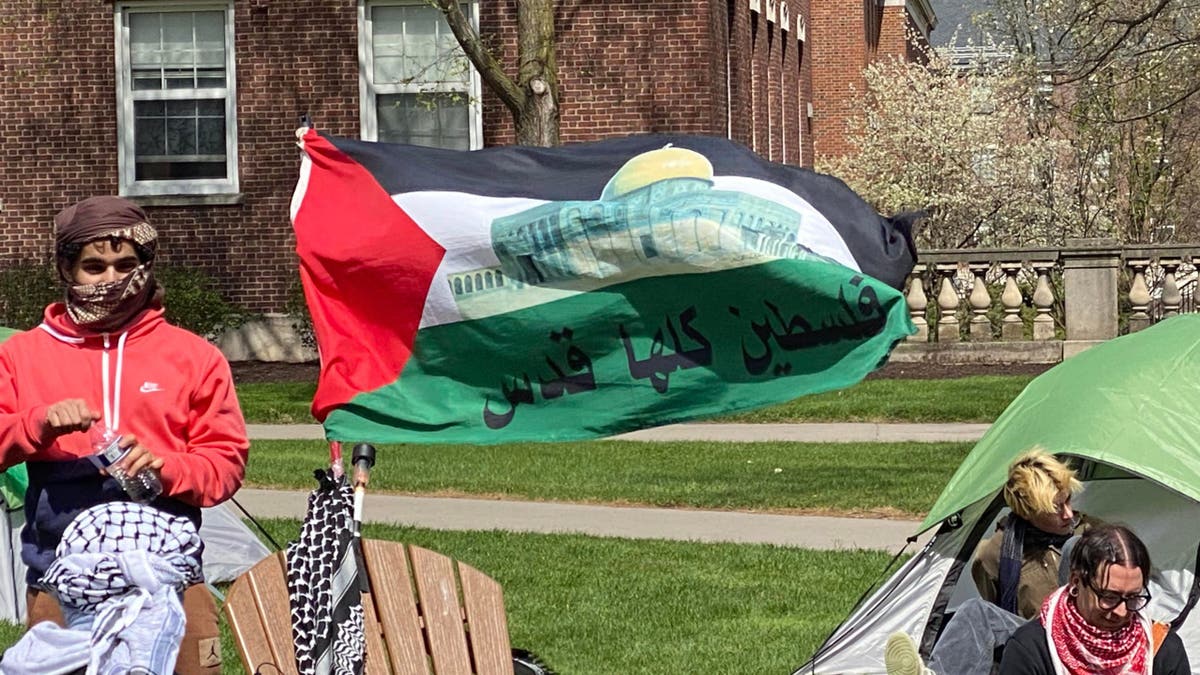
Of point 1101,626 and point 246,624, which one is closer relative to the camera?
point 1101,626

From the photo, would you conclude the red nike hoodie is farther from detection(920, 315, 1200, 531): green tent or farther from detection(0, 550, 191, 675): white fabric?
detection(920, 315, 1200, 531): green tent

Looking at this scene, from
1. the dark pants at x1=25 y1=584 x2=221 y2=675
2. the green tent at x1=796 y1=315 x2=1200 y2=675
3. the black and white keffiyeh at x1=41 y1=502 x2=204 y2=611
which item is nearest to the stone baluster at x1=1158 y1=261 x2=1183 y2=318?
the green tent at x1=796 y1=315 x2=1200 y2=675

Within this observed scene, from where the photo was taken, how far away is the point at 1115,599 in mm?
5227

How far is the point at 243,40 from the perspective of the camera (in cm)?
2272

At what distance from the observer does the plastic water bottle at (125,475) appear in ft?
14.0

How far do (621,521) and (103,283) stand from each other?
294 inches

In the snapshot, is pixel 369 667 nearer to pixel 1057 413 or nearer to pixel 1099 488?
pixel 1057 413

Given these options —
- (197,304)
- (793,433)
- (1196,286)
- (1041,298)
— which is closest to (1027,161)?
(1196,286)

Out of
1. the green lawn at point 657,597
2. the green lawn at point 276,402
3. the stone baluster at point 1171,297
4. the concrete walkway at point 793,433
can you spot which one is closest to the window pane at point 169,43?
the green lawn at point 276,402

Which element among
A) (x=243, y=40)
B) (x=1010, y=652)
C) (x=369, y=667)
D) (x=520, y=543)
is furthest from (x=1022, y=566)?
(x=243, y=40)

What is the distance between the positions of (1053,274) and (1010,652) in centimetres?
1590

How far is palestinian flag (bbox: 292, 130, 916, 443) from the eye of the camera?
6.12 metres

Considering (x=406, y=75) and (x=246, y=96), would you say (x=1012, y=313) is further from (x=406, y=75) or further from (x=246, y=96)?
(x=246, y=96)

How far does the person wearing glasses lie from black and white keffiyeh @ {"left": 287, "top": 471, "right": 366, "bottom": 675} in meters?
1.91
